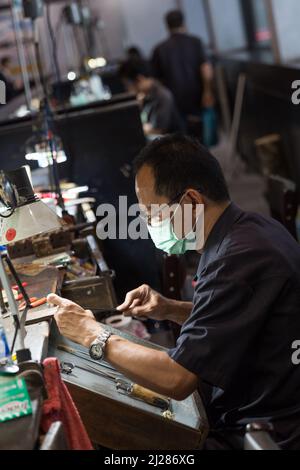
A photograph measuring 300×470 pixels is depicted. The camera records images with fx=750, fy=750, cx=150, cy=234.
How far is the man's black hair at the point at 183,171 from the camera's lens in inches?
90.3

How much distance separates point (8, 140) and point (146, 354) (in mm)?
2991

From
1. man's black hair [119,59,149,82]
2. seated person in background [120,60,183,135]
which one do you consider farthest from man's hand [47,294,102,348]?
man's black hair [119,59,149,82]

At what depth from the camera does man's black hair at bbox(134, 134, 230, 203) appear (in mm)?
2293

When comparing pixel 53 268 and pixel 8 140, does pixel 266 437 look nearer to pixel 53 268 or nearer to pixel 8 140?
pixel 53 268

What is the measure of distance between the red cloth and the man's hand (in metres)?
0.24

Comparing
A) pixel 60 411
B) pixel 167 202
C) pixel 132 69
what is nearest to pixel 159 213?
pixel 167 202

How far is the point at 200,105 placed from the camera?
9562mm

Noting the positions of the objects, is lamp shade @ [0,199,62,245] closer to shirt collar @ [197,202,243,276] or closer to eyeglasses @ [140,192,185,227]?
eyeglasses @ [140,192,185,227]

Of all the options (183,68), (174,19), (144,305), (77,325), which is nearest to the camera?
(77,325)

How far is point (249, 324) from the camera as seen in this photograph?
2066 mm

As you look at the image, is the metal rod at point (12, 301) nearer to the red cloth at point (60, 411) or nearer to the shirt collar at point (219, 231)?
the red cloth at point (60, 411)

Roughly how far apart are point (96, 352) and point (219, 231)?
20.5 inches

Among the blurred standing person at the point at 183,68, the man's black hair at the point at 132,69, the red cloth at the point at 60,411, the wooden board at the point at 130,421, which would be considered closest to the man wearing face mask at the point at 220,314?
the wooden board at the point at 130,421

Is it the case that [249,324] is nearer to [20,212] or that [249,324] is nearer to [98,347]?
[98,347]
